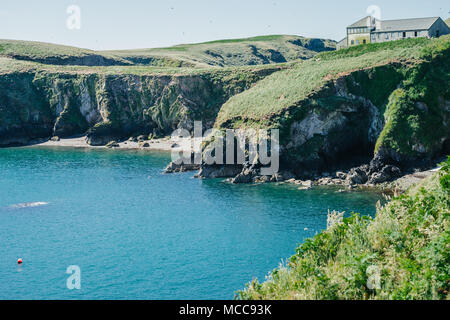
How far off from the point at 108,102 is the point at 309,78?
6518cm

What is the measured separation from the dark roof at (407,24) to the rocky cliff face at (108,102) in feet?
92.8

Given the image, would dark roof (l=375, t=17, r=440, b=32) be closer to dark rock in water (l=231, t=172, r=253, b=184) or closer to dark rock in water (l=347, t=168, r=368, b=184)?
dark rock in water (l=347, t=168, r=368, b=184)

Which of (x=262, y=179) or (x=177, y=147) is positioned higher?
(x=177, y=147)

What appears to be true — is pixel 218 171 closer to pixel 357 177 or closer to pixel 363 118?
pixel 357 177

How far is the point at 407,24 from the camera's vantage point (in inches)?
4279

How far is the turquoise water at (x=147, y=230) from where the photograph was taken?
42281 mm

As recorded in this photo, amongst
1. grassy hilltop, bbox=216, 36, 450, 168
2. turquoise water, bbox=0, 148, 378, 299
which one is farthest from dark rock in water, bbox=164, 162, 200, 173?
grassy hilltop, bbox=216, 36, 450, 168

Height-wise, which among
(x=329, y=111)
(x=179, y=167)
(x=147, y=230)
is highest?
(x=329, y=111)

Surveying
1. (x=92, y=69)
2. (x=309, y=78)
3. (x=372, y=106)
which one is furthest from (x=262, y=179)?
(x=92, y=69)

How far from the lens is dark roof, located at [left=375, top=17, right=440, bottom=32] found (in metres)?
105

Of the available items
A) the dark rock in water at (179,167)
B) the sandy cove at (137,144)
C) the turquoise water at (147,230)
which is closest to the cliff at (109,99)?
the sandy cove at (137,144)

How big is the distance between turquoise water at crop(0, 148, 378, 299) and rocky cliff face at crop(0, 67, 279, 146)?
39.4 m

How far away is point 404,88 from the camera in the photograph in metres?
84.1
